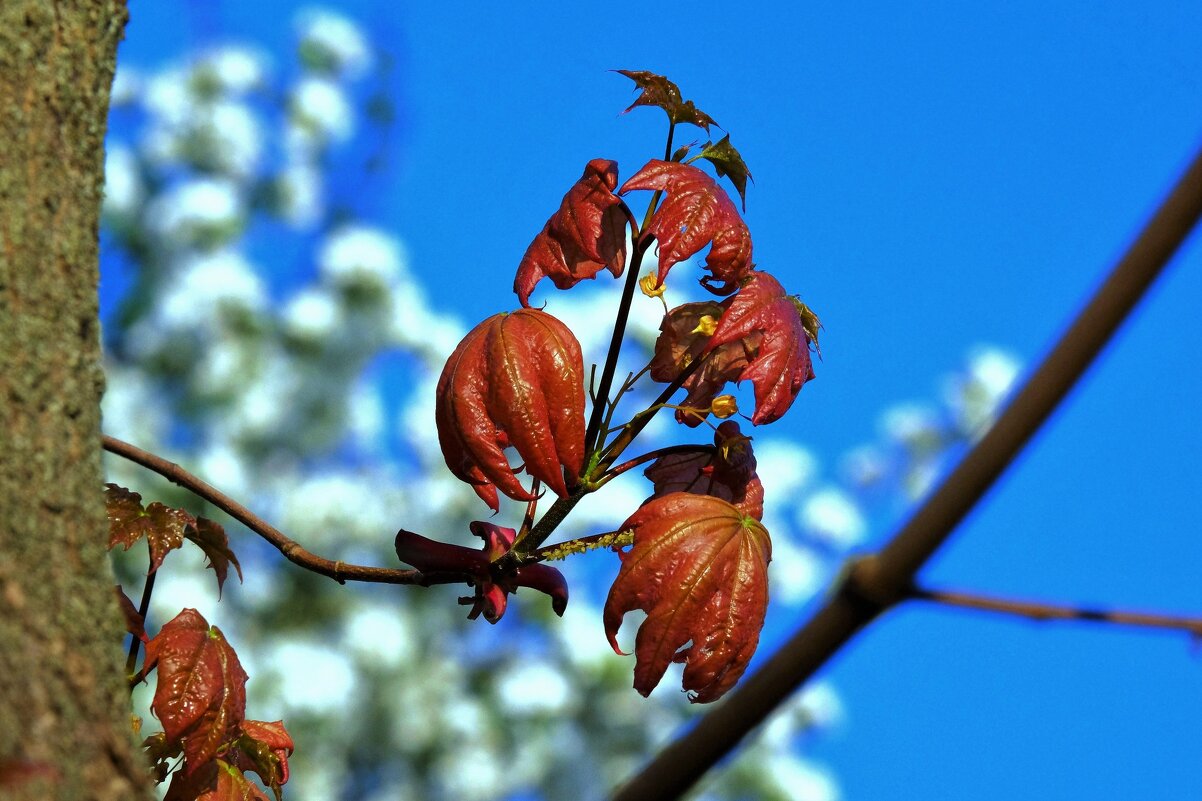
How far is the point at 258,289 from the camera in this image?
6.59 m

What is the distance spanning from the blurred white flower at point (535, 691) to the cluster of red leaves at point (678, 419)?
459 centimetres

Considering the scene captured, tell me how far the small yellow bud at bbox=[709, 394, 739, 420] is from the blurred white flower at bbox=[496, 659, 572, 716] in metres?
4.68

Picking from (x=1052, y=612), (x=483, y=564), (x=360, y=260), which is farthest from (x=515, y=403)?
(x=360, y=260)

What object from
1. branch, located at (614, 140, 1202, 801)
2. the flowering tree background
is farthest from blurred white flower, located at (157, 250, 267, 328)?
branch, located at (614, 140, 1202, 801)

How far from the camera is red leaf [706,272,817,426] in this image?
1.09 m

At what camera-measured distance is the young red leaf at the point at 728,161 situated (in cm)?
121

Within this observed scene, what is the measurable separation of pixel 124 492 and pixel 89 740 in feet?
2.08

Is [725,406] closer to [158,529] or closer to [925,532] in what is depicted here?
[925,532]

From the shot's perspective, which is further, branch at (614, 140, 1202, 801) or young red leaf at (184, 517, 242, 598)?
young red leaf at (184, 517, 242, 598)

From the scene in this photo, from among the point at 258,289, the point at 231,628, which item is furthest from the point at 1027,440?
the point at 258,289

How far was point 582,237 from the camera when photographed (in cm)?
116

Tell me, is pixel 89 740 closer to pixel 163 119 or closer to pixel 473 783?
pixel 473 783

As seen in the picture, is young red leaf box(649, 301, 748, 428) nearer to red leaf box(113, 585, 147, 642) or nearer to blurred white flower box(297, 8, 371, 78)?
red leaf box(113, 585, 147, 642)

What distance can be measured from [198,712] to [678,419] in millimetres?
521
